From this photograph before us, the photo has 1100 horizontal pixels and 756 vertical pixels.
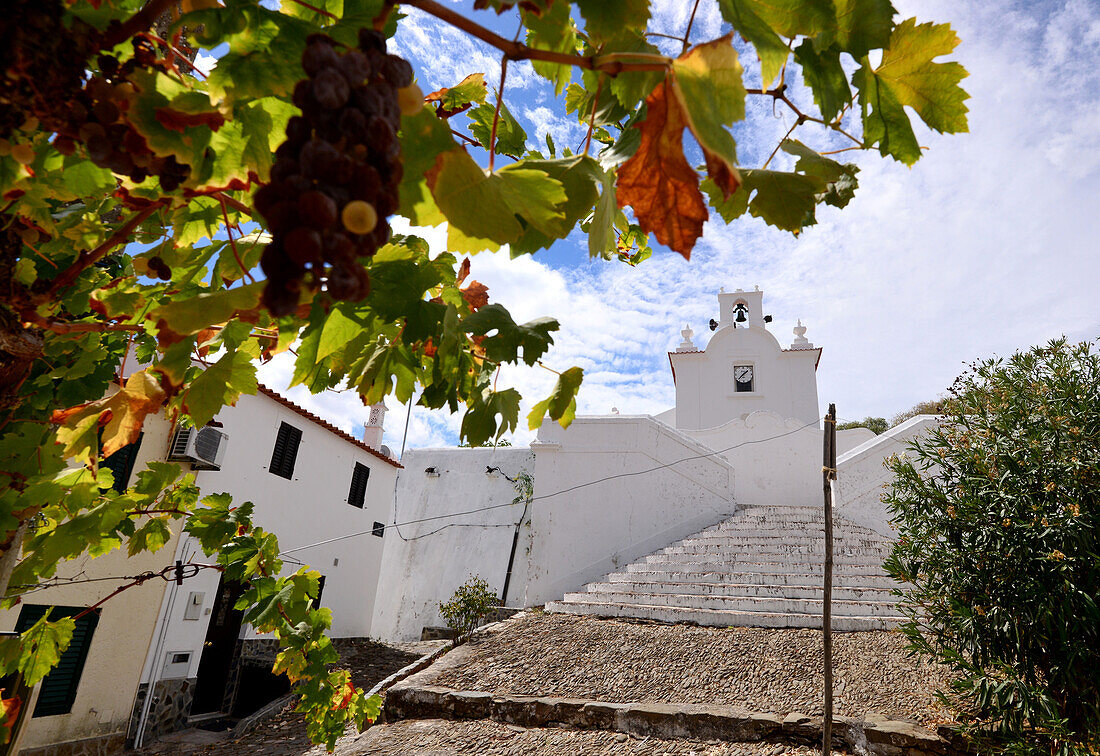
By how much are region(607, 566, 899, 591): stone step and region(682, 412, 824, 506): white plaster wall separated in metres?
5.43

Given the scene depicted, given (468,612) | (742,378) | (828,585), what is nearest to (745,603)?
(828,585)

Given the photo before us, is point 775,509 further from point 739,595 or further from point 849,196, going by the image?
point 849,196

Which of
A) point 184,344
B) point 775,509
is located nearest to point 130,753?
point 184,344

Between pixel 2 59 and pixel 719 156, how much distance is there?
615mm

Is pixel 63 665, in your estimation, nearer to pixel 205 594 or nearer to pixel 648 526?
pixel 205 594

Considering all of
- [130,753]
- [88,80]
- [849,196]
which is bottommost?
[130,753]

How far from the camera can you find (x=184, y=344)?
1086 millimetres

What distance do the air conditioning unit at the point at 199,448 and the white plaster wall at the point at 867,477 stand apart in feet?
35.7

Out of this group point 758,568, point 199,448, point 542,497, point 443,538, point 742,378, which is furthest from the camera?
point 742,378

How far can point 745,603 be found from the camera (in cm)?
780

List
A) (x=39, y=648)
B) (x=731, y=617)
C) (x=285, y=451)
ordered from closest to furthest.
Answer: (x=39, y=648), (x=731, y=617), (x=285, y=451)

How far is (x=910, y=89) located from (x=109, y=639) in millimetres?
9595

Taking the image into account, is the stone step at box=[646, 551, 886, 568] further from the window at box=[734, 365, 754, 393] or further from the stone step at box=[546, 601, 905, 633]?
the window at box=[734, 365, 754, 393]

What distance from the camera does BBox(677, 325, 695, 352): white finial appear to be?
20.8 meters
